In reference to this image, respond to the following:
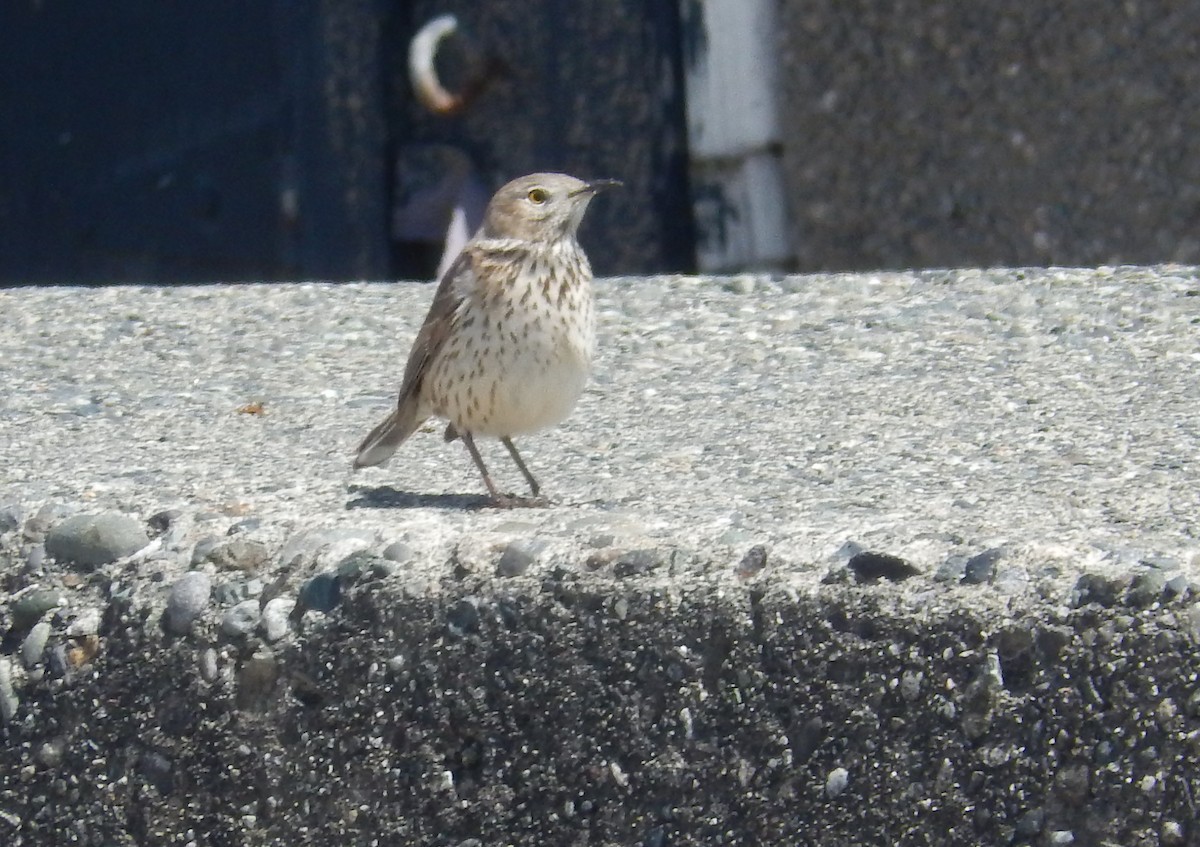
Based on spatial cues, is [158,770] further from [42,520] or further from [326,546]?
[42,520]

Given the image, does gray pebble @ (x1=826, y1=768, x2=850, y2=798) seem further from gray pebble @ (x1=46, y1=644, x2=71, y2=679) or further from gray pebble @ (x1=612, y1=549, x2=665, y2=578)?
gray pebble @ (x1=46, y1=644, x2=71, y2=679)

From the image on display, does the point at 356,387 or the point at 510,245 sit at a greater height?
the point at 510,245

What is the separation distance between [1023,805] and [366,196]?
5581 mm

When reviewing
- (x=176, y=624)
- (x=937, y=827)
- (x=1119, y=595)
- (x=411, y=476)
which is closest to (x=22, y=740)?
(x=176, y=624)

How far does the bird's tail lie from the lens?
3680 millimetres

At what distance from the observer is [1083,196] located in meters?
6.48

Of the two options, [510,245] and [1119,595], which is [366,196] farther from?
[1119,595]

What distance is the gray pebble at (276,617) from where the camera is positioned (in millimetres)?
2861

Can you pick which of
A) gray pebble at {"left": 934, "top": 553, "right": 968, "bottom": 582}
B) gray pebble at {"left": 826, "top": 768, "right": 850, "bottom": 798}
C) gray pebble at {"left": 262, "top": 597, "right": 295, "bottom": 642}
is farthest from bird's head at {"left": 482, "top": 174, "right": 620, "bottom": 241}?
gray pebble at {"left": 826, "top": 768, "right": 850, "bottom": 798}

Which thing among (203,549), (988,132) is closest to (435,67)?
(988,132)

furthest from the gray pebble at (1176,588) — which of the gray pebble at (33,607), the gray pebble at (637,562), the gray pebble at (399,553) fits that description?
the gray pebble at (33,607)

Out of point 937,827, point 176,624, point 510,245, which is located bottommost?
point 937,827

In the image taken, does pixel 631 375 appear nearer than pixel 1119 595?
No

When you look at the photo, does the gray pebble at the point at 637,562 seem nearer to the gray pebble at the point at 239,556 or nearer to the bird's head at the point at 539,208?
the gray pebble at the point at 239,556
